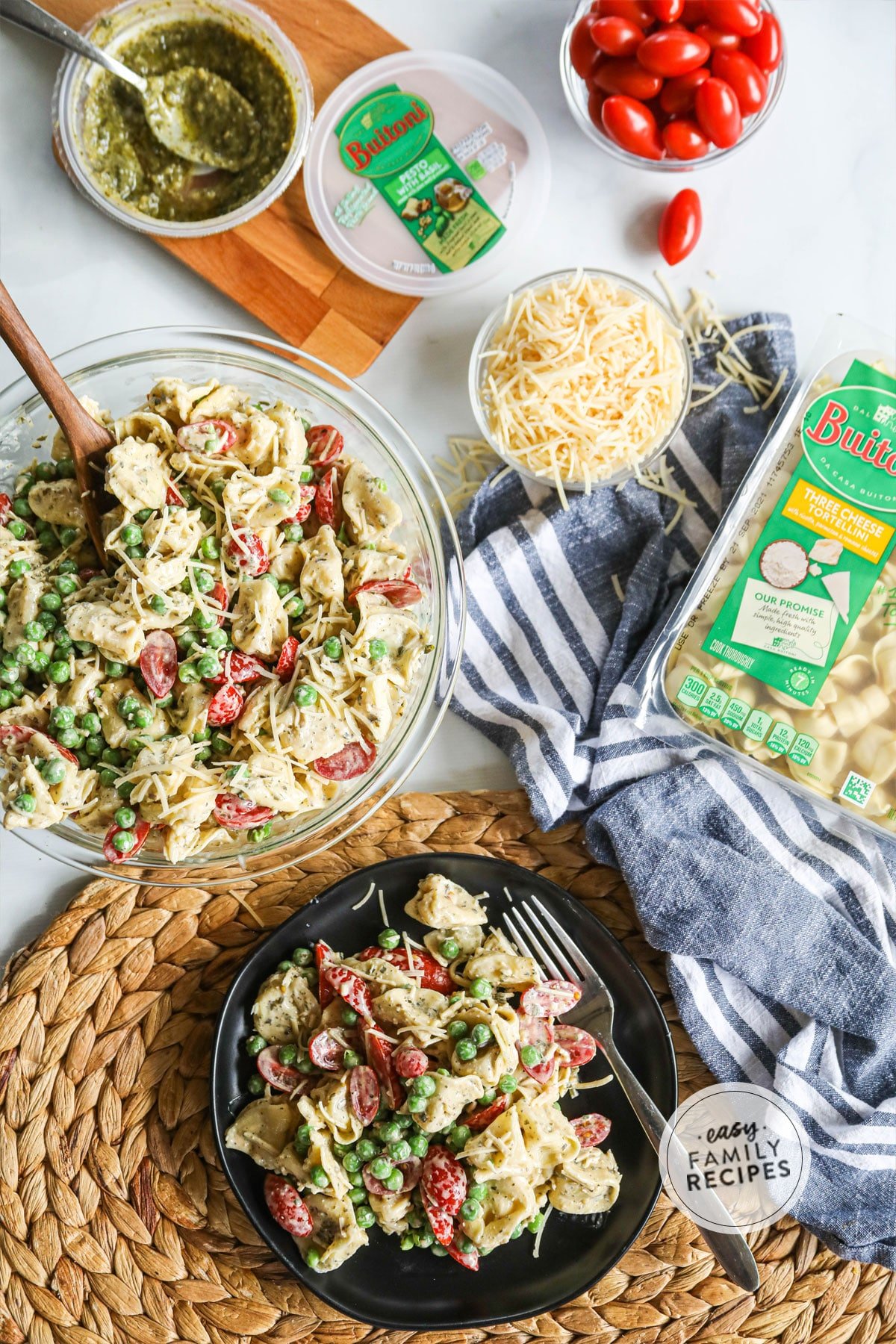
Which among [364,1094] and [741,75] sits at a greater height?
[741,75]

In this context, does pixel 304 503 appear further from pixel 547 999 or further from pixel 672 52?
pixel 672 52

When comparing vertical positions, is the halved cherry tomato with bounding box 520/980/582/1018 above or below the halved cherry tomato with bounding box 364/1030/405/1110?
below

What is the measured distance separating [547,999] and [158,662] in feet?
3.83

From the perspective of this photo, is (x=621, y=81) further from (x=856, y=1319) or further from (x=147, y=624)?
(x=856, y=1319)

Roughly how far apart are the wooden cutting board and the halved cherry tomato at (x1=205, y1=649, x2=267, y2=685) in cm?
95

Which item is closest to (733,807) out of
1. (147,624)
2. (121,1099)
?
(147,624)

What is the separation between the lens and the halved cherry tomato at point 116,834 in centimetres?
197

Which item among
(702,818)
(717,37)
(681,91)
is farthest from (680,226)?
(702,818)

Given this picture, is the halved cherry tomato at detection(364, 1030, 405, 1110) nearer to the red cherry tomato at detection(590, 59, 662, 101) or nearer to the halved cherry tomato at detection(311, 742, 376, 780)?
the halved cherry tomato at detection(311, 742, 376, 780)

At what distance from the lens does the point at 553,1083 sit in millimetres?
2287

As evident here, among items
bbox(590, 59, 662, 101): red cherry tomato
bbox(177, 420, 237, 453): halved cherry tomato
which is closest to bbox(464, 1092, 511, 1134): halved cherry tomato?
bbox(177, 420, 237, 453): halved cherry tomato

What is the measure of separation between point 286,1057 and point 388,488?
1346 millimetres

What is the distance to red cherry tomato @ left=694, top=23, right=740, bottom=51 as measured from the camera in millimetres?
2438

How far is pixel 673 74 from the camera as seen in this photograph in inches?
95.7
